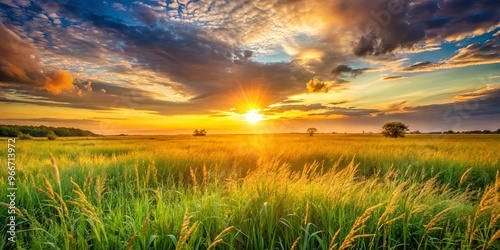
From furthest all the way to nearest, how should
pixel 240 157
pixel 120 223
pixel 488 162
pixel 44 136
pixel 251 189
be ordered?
pixel 44 136 → pixel 240 157 → pixel 488 162 → pixel 251 189 → pixel 120 223

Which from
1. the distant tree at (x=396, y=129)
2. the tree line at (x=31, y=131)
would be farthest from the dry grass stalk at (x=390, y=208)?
the distant tree at (x=396, y=129)

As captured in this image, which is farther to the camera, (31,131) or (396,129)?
(396,129)

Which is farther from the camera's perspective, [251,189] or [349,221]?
[251,189]

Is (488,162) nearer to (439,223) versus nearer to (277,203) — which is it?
(439,223)

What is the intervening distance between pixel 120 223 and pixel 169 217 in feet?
2.13

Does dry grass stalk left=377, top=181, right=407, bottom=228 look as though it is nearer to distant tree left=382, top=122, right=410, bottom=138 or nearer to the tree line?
the tree line

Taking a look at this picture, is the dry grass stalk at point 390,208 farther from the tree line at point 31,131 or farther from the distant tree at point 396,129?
the distant tree at point 396,129

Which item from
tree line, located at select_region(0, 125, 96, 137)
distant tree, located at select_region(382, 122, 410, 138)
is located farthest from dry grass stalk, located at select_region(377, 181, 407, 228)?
distant tree, located at select_region(382, 122, 410, 138)

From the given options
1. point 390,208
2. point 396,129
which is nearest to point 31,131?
point 390,208

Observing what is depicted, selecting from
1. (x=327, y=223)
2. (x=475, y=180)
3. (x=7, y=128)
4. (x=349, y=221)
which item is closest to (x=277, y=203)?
(x=327, y=223)

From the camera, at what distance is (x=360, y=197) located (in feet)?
14.7

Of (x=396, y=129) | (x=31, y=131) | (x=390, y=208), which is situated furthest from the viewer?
(x=396, y=129)

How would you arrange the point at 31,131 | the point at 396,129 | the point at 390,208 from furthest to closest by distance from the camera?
the point at 396,129
the point at 31,131
the point at 390,208

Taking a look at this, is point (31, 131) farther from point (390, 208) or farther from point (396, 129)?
point (396, 129)
